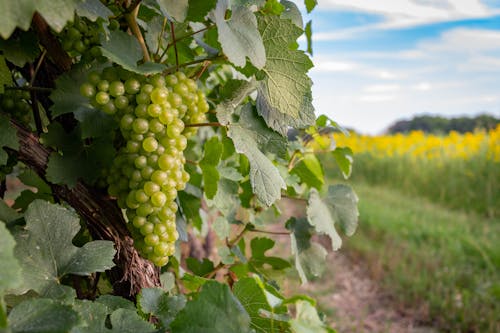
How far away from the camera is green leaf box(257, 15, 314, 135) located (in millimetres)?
852

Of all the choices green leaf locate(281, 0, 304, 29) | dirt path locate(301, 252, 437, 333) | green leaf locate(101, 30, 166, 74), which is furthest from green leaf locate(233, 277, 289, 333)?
dirt path locate(301, 252, 437, 333)

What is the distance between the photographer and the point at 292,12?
1116 millimetres

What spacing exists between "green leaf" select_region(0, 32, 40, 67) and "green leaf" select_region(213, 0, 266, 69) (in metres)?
0.31

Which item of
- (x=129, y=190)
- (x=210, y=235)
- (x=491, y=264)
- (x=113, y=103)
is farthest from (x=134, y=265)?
(x=491, y=264)

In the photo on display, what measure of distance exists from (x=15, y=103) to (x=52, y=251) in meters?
0.32

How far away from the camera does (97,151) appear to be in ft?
2.86

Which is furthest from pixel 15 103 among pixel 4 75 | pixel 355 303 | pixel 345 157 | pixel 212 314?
pixel 355 303

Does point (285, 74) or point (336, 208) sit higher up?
point (285, 74)

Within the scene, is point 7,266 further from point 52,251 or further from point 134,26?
point 134,26

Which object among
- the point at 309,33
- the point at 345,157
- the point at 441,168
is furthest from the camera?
the point at 441,168

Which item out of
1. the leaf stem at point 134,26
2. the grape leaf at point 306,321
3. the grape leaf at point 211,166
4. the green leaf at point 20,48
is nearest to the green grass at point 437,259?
the grape leaf at point 211,166

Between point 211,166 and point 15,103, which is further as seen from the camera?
point 211,166

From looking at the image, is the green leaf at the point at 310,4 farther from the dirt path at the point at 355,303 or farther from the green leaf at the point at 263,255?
the dirt path at the point at 355,303

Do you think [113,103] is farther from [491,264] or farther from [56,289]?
[491,264]
